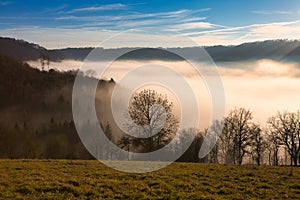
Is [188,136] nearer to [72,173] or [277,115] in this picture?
[277,115]

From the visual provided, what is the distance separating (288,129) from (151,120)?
4030 cm

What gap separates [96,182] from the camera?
19016 millimetres

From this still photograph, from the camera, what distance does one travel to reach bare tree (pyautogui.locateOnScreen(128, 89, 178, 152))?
4919cm

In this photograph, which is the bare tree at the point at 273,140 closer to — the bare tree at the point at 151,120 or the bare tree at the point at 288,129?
the bare tree at the point at 288,129

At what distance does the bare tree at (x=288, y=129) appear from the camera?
72312 millimetres

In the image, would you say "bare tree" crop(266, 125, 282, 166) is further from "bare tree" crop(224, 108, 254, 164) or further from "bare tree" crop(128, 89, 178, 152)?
"bare tree" crop(128, 89, 178, 152)

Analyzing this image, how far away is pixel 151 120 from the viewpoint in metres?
49.5

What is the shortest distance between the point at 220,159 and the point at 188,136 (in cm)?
1466

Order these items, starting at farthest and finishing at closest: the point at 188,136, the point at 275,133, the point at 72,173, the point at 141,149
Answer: the point at 188,136 → the point at 275,133 → the point at 141,149 → the point at 72,173

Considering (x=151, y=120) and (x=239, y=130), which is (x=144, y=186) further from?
(x=239, y=130)

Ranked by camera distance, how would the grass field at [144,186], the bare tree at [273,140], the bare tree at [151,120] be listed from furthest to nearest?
the bare tree at [273,140], the bare tree at [151,120], the grass field at [144,186]

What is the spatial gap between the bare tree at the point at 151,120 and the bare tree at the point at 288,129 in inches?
1319

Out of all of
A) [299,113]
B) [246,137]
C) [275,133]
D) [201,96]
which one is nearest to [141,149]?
[201,96]

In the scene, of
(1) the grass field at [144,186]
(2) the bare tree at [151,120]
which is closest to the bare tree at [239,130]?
(2) the bare tree at [151,120]
